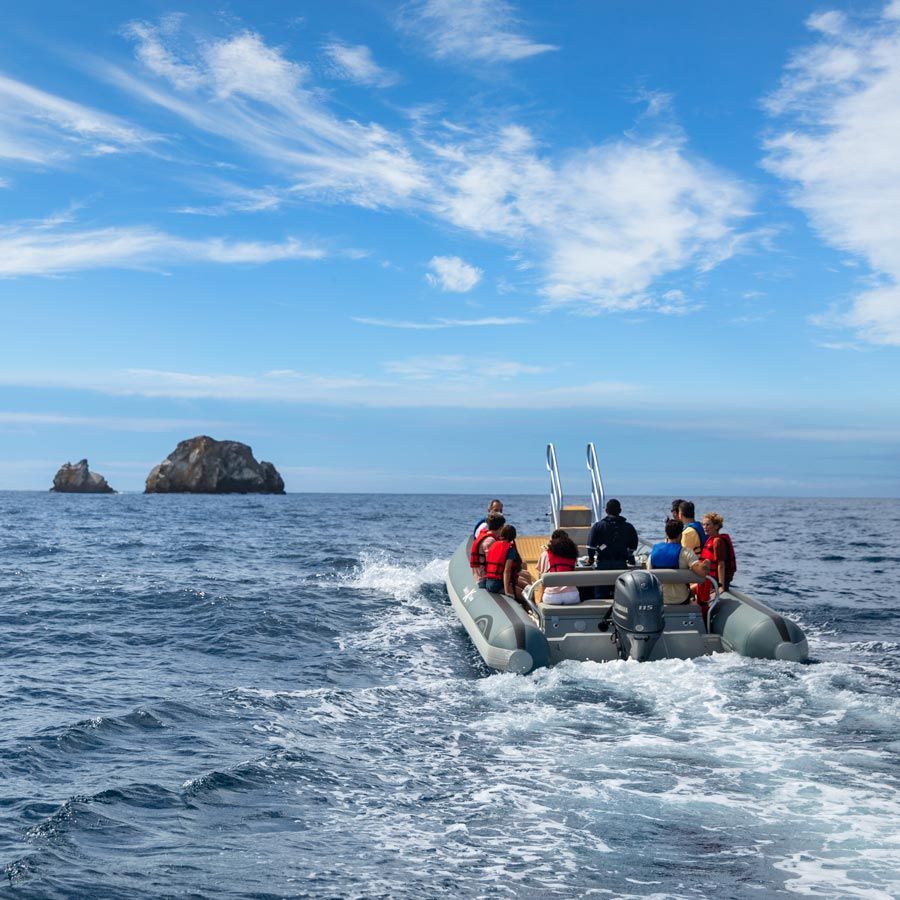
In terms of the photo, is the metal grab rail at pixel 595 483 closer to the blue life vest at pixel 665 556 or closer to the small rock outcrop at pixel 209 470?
the blue life vest at pixel 665 556

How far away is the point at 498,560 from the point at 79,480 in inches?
5292

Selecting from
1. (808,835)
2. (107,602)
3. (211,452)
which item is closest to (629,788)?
(808,835)

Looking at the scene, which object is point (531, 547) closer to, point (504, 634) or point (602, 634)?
point (602, 634)

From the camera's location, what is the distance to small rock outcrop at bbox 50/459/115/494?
13162 cm

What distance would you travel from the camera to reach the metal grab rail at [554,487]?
48.5ft

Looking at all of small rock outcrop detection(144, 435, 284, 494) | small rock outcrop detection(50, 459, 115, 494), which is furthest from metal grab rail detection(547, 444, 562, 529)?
small rock outcrop detection(50, 459, 115, 494)

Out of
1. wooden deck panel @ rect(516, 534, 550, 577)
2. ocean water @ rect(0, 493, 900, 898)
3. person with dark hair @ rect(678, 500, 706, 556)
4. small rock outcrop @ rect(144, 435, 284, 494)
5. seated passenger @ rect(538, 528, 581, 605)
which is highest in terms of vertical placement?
small rock outcrop @ rect(144, 435, 284, 494)

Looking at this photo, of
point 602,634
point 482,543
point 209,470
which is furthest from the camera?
point 209,470

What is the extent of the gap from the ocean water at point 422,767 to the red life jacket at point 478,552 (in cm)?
124

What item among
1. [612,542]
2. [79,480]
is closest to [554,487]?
[612,542]

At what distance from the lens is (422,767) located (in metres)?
7.06

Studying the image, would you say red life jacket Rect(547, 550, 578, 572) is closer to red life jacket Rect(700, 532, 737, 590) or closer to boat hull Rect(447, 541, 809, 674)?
boat hull Rect(447, 541, 809, 674)

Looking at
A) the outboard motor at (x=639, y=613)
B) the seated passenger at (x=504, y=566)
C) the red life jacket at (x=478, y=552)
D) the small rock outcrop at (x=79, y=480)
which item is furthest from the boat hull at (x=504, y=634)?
the small rock outcrop at (x=79, y=480)

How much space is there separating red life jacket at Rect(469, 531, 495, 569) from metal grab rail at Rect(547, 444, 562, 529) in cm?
214
